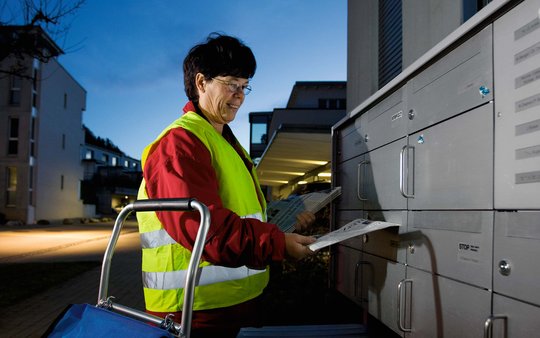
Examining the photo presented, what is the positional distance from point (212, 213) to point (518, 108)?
4.12 ft

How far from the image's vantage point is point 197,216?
172 centimetres

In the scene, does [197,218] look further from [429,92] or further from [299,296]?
[299,296]

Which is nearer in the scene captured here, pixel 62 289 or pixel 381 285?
pixel 381 285

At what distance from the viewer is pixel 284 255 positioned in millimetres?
1786

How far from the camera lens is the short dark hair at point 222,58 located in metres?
2.15

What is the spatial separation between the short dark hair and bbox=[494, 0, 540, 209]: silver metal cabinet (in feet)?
3.68

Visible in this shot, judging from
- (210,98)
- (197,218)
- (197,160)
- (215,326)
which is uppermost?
(210,98)

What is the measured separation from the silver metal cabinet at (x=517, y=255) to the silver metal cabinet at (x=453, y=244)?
0.05 meters

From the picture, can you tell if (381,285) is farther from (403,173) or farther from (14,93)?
(14,93)

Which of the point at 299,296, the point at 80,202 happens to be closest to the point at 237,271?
the point at 299,296

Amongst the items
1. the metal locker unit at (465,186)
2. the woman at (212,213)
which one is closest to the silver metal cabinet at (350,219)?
the metal locker unit at (465,186)

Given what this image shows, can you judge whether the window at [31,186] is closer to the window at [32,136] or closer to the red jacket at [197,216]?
the window at [32,136]

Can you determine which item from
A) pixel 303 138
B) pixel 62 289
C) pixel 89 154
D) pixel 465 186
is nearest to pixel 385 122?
pixel 465 186

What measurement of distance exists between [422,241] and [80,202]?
1597 inches
